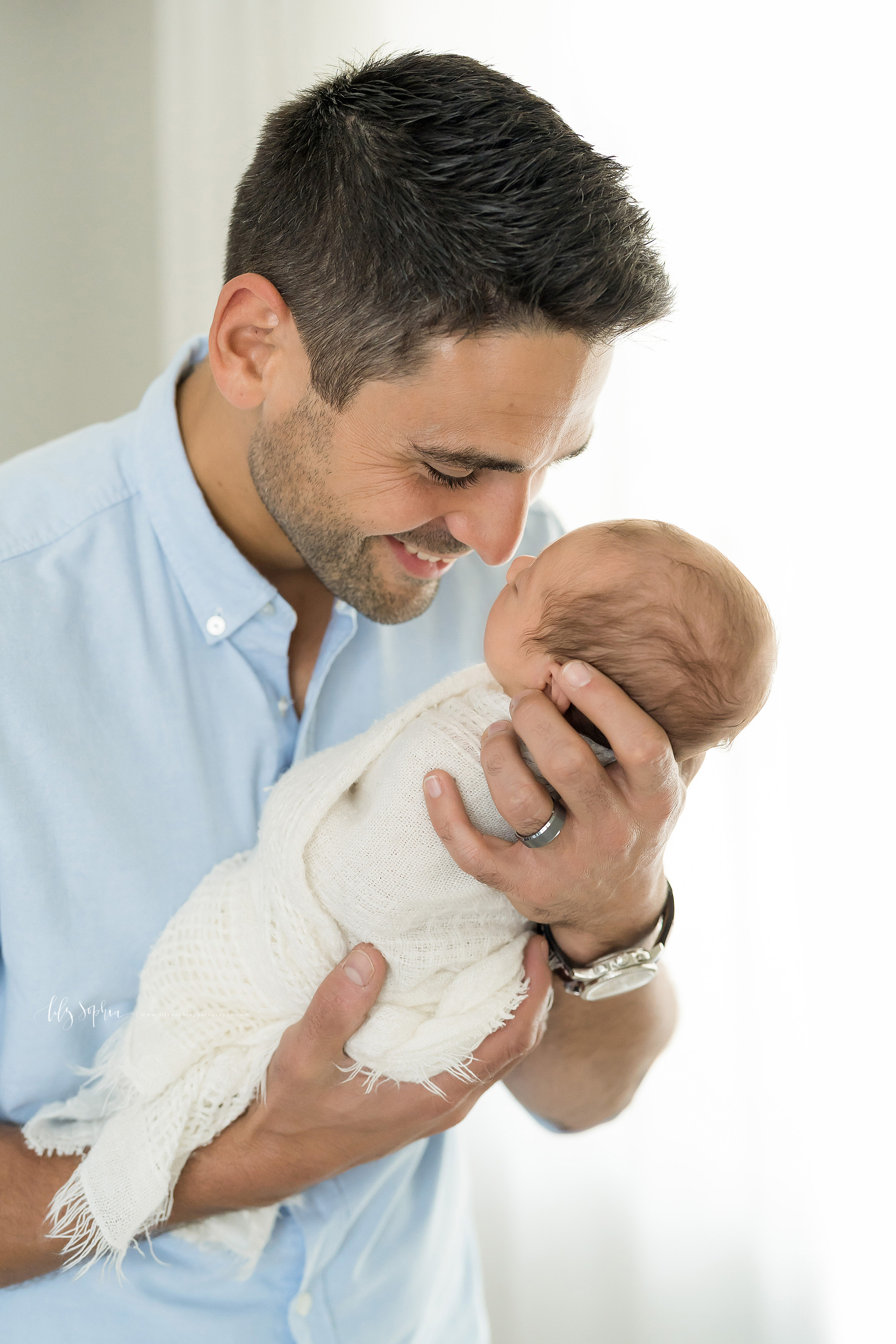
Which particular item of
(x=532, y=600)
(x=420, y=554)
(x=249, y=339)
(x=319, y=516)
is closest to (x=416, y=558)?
(x=420, y=554)

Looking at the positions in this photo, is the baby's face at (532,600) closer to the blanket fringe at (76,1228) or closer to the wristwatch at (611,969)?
the wristwatch at (611,969)

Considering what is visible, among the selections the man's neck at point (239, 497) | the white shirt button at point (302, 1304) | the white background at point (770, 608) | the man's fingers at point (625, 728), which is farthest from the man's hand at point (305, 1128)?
the white background at point (770, 608)

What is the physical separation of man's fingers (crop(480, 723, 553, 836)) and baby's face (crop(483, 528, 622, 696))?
0.25 ft

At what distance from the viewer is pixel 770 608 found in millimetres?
1710

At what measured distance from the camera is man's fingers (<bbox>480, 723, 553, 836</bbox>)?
1.00 m

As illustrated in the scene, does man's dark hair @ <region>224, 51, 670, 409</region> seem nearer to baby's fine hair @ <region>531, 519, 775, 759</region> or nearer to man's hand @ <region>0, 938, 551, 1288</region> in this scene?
baby's fine hair @ <region>531, 519, 775, 759</region>

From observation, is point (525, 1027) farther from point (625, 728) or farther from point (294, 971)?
point (625, 728)

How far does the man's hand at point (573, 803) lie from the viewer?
98cm

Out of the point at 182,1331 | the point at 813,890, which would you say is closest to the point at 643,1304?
the point at 813,890

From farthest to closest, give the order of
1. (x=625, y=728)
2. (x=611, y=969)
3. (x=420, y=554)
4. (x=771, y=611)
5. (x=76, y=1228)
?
(x=771, y=611)
(x=420, y=554)
(x=611, y=969)
(x=76, y=1228)
(x=625, y=728)

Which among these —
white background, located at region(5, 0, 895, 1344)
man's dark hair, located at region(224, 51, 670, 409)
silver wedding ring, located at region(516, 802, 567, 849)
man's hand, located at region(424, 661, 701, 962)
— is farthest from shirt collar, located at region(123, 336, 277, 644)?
white background, located at region(5, 0, 895, 1344)

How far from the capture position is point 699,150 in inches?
75.2

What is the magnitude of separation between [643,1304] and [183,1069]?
4.89ft

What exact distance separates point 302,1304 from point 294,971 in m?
0.39
